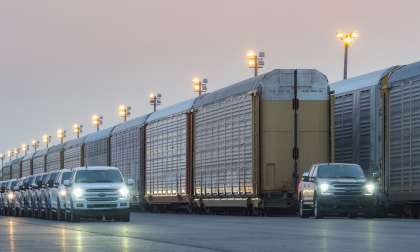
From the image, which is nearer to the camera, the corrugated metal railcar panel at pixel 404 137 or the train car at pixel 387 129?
the corrugated metal railcar panel at pixel 404 137

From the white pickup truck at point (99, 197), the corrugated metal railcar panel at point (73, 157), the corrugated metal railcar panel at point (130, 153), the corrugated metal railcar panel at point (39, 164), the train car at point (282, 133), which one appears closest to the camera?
the white pickup truck at point (99, 197)

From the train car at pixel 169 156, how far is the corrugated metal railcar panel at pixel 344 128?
7472 millimetres

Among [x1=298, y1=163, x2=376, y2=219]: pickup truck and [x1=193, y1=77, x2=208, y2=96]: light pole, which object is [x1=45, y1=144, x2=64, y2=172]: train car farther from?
[x1=298, y1=163, x2=376, y2=219]: pickup truck

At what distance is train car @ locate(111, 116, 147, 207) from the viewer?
50250mm

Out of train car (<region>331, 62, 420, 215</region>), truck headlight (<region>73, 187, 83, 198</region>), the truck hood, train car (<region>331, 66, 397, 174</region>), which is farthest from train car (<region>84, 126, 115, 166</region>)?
train car (<region>331, 62, 420, 215</region>)

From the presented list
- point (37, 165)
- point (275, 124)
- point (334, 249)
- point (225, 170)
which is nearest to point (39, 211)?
point (225, 170)

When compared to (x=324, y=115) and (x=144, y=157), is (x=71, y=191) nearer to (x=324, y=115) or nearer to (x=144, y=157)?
(x=324, y=115)

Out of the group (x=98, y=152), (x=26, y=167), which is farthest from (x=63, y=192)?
(x=26, y=167)

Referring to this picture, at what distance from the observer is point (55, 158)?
71.2 metres

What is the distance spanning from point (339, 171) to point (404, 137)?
8.26 ft

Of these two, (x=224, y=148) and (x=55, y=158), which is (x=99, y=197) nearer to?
(x=224, y=148)

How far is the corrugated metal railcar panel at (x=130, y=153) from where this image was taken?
5038 cm

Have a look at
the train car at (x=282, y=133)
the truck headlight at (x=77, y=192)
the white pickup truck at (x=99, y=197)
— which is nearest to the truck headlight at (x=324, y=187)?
the train car at (x=282, y=133)

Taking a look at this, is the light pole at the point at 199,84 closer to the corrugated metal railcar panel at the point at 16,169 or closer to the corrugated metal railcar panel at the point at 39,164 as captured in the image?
the corrugated metal railcar panel at the point at 39,164
